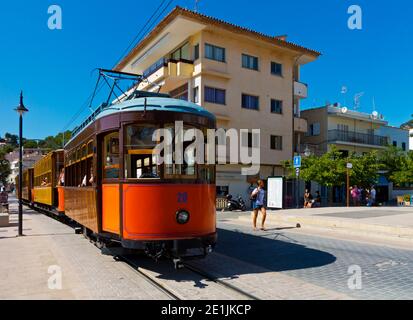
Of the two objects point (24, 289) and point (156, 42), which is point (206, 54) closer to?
point (156, 42)

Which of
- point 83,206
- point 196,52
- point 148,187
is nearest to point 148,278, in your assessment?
point 148,187

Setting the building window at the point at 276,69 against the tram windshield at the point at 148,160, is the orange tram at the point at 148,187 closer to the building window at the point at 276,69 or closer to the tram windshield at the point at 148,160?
the tram windshield at the point at 148,160

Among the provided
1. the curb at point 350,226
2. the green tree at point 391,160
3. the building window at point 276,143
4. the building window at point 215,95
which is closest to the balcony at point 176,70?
the building window at point 215,95

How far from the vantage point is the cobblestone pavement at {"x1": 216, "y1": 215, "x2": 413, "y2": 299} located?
662cm

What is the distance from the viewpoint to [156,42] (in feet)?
105

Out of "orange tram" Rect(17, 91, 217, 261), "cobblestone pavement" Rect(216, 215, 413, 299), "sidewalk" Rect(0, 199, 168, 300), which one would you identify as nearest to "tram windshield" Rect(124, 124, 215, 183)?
"orange tram" Rect(17, 91, 217, 261)

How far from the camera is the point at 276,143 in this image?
3441 centimetres

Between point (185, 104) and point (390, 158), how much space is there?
113 feet

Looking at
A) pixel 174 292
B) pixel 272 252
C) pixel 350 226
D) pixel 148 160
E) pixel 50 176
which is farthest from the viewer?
pixel 50 176

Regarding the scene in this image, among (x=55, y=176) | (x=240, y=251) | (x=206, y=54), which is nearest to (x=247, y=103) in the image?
(x=206, y=54)

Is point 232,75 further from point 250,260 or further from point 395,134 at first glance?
point 395,134

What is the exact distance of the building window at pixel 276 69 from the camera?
34.4 meters

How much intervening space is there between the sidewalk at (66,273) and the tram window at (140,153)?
1871mm

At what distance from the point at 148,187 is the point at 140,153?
0.66m
